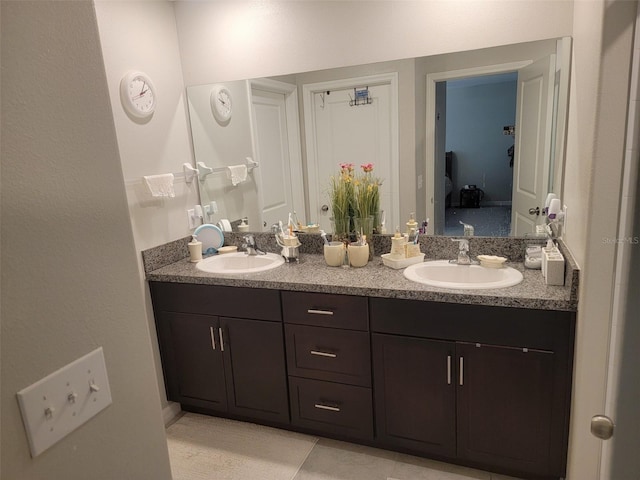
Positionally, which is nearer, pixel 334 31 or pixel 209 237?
pixel 334 31

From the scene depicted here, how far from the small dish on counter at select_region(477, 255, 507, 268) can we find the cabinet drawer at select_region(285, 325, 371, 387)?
2.19 feet

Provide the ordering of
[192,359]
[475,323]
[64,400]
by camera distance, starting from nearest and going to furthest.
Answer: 1. [64,400]
2. [475,323]
3. [192,359]

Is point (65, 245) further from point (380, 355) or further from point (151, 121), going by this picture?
point (151, 121)

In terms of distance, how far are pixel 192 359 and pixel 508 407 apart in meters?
1.63

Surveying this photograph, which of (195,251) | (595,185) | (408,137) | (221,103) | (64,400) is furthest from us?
(221,103)

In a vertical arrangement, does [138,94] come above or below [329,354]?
above

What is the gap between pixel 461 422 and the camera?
6.32 ft

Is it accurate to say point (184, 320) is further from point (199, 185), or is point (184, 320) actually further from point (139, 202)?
point (199, 185)

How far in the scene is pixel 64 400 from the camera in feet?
2.38

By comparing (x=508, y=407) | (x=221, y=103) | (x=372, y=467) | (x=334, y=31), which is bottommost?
(x=372, y=467)

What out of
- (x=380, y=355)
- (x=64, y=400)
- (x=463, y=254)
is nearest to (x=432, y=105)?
(x=463, y=254)

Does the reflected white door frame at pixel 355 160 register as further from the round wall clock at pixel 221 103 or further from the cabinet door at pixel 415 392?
the cabinet door at pixel 415 392

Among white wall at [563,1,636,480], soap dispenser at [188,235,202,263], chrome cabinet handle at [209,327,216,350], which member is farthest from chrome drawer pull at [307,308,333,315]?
white wall at [563,1,636,480]

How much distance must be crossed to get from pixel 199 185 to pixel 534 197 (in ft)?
6.34
